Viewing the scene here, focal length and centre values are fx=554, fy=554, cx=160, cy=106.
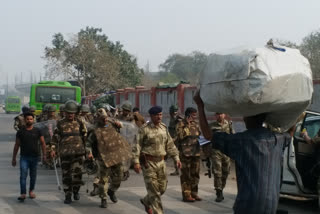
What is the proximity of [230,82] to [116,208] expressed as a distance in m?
5.24

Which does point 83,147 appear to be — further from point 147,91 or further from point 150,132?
point 147,91

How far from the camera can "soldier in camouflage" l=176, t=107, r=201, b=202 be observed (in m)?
9.38

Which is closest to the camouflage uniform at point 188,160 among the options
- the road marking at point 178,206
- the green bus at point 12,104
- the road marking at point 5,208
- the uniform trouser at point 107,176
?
the road marking at point 178,206

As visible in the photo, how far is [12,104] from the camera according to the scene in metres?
77.2

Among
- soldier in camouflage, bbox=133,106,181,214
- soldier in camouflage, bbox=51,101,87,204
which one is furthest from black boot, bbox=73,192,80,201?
soldier in camouflage, bbox=133,106,181,214

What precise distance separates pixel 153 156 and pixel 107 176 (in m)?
1.55

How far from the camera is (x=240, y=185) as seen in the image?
3.98m

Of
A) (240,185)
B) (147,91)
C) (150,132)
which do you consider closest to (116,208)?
(150,132)

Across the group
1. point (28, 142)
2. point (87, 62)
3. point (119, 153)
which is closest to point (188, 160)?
point (119, 153)

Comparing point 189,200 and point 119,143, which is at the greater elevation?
point 119,143

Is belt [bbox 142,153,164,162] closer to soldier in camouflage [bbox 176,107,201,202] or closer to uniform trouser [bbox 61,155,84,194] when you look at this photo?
soldier in camouflage [bbox 176,107,201,202]

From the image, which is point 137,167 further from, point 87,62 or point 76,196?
point 87,62

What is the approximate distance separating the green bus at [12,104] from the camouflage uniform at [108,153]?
232ft

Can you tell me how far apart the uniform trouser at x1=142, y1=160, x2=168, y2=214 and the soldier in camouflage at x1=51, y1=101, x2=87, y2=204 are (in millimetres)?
2077
